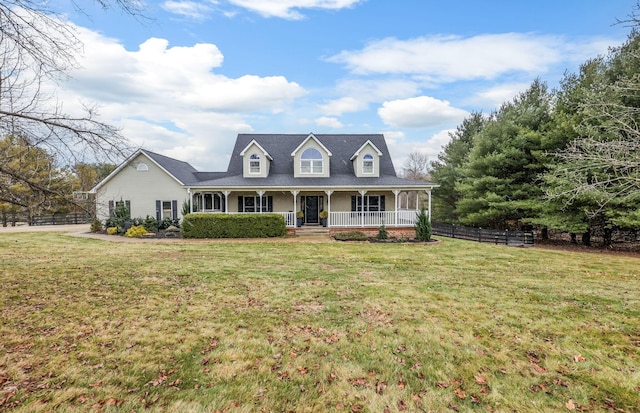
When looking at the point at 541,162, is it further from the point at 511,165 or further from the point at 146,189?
the point at 146,189

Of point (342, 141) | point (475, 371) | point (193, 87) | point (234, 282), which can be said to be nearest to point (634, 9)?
point (475, 371)

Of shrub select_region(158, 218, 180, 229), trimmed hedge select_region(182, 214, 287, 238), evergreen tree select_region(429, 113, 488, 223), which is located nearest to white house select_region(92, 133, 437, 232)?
shrub select_region(158, 218, 180, 229)

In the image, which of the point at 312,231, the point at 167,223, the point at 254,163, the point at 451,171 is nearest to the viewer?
the point at 312,231

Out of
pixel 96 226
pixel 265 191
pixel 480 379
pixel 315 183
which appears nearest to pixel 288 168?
pixel 265 191

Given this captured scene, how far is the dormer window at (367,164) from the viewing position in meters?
21.2

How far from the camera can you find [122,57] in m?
7.91

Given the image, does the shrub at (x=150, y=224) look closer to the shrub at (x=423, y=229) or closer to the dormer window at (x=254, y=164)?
the dormer window at (x=254, y=164)

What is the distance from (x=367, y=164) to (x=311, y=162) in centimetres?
396

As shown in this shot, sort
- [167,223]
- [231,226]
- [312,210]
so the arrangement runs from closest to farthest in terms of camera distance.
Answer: [231,226] → [167,223] → [312,210]

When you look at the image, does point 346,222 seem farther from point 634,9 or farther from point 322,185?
point 634,9

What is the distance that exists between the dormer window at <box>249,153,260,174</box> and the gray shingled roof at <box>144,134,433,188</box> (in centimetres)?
82

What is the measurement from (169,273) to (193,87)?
15001 mm

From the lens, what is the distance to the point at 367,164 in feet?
70.0

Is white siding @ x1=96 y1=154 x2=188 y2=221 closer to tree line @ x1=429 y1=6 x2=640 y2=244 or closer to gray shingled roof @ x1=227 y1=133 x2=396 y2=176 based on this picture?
gray shingled roof @ x1=227 y1=133 x2=396 y2=176
